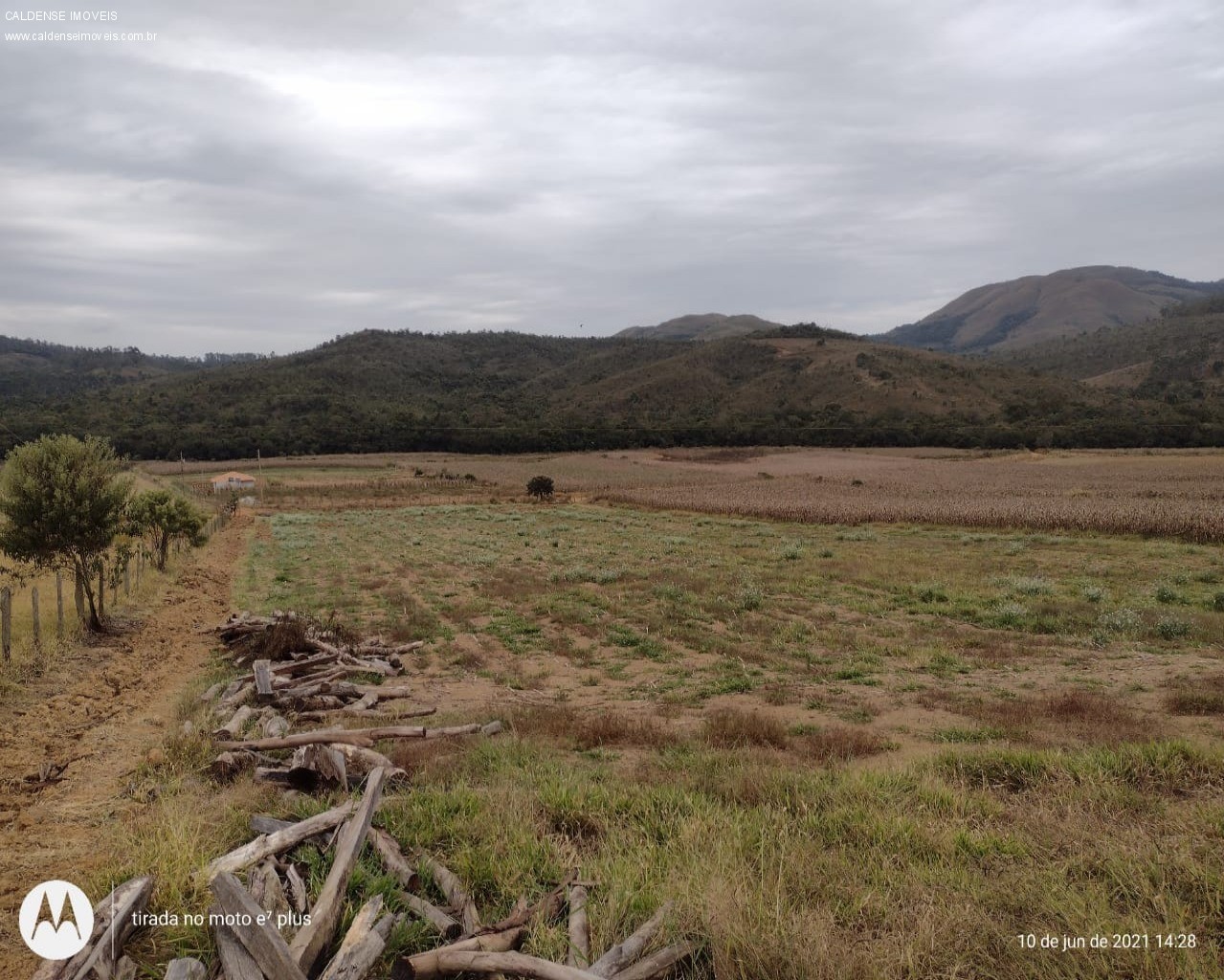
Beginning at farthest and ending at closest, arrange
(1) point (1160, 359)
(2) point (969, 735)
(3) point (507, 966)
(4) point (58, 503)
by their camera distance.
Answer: (1) point (1160, 359)
(4) point (58, 503)
(2) point (969, 735)
(3) point (507, 966)

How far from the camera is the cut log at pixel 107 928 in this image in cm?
401

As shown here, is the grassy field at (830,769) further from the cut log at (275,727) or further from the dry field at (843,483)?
the dry field at (843,483)

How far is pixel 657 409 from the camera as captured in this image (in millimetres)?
141125

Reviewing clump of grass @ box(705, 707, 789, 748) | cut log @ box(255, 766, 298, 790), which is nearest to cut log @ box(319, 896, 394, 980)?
cut log @ box(255, 766, 298, 790)

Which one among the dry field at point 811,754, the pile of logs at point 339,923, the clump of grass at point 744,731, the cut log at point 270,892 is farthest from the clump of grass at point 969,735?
the cut log at point 270,892

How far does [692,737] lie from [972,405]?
12431 centimetres

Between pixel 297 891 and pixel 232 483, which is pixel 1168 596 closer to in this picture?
pixel 297 891

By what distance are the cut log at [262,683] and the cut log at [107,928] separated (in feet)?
22.5

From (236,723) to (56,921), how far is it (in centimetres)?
569

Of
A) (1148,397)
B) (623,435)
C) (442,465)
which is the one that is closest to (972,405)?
(1148,397)

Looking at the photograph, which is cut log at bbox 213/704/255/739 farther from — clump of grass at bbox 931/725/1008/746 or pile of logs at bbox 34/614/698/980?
clump of grass at bbox 931/725/1008/746

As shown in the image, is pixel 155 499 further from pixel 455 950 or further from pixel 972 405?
pixel 972 405

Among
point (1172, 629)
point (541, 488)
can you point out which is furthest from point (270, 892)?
point (541, 488)

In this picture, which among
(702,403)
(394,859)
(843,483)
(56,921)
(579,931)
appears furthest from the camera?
(702,403)
